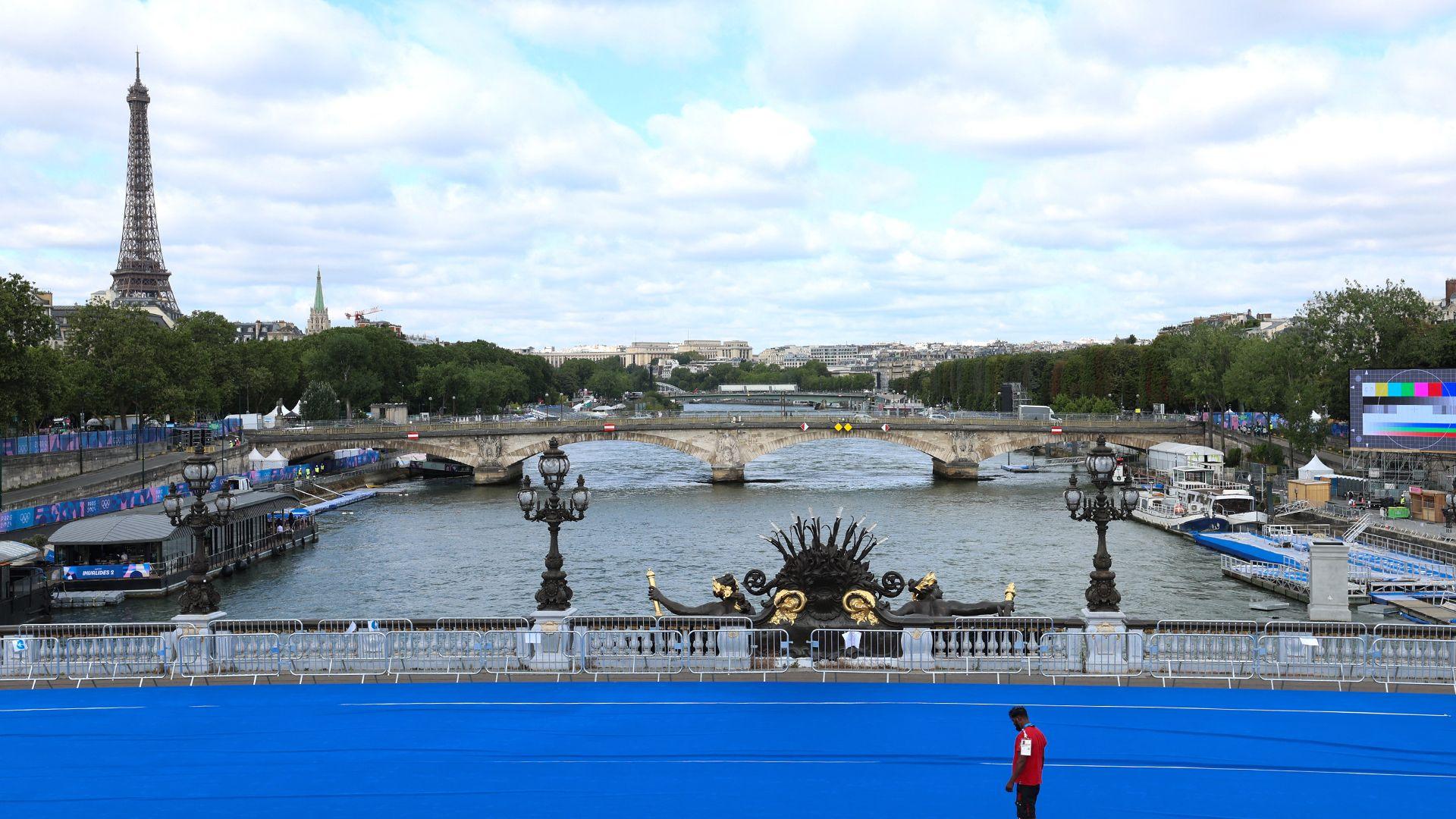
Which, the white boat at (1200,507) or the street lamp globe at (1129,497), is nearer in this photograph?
the street lamp globe at (1129,497)

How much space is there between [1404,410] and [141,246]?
110538 mm

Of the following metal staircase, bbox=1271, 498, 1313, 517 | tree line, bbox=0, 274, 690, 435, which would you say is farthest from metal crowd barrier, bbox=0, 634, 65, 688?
metal staircase, bbox=1271, 498, 1313, 517

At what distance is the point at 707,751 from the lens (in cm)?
1172

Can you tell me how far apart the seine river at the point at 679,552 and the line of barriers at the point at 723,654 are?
16632mm

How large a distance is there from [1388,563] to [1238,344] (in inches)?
1673

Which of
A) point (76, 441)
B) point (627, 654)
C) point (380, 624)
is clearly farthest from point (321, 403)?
point (627, 654)

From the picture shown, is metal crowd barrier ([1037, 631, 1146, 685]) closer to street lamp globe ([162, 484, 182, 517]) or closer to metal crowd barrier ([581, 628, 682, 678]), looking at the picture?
metal crowd barrier ([581, 628, 682, 678])

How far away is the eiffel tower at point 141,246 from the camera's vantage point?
108125mm

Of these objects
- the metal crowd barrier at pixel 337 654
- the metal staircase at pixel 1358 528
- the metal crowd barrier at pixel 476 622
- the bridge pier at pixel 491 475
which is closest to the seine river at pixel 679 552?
the bridge pier at pixel 491 475

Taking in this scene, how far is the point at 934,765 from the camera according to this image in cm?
1116

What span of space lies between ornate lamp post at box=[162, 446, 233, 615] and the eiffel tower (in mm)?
101662

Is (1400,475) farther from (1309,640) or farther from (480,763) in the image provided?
(480,763)

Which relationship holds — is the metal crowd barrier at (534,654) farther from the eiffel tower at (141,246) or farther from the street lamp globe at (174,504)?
the eiffel tower at (141,246)

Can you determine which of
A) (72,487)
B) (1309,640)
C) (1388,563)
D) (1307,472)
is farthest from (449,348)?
(1309,640)
